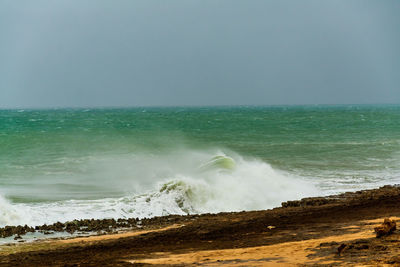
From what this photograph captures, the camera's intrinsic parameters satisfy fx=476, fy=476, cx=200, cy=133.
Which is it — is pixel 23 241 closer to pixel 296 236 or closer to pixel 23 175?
pixel 296 236

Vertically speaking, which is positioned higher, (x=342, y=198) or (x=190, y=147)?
(x=190, y=147)

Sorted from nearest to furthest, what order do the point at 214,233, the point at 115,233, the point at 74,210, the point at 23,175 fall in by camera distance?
the point at 214,233 < the point at 115,233 < the point at 74,210 < the point at 23,175

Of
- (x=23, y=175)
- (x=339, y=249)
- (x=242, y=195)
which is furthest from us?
(x=23, y=175)

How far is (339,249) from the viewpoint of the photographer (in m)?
8.02

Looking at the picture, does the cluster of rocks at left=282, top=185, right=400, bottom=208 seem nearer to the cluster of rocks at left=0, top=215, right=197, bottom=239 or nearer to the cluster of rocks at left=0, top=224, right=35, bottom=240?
the cluster of rocks at left=0, top=215, right=197, bottom=239

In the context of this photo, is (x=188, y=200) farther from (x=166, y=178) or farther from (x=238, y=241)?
(x=238, y=241)

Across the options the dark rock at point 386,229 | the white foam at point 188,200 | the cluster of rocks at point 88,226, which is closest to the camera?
the dark rock at point 386,229

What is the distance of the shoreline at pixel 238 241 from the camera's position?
816 centimetres

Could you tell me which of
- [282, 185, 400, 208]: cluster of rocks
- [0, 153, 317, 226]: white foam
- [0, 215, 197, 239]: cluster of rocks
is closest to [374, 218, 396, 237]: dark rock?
[282, 185, 400, 208]: cluster of rocks

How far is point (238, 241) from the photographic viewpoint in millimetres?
10047

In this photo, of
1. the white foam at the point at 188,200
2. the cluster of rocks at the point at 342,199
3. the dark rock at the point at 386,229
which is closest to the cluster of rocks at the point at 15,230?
the white foam at the point at 188,200

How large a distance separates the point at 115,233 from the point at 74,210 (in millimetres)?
3438

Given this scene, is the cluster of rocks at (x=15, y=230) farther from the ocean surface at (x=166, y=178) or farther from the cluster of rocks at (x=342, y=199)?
the cluster of rocks at (x=342, y=199)

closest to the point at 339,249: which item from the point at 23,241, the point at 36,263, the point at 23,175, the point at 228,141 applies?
the point at 36,263
